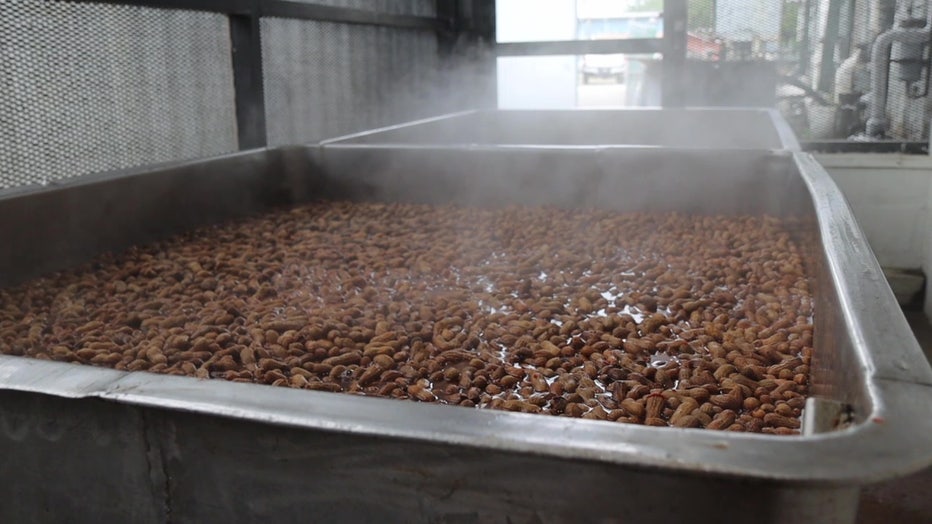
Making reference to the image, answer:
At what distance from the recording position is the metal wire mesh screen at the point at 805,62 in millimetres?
3797

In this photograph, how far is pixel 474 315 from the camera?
150 cm

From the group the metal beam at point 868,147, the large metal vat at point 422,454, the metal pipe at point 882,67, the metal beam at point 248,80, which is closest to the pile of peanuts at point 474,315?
the large metal vat at point 422,454

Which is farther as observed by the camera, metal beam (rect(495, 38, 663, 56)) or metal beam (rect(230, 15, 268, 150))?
metal beam (rect(495, 38, 663, 56))

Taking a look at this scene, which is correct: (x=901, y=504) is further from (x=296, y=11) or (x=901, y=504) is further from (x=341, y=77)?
(x=341, y=77)

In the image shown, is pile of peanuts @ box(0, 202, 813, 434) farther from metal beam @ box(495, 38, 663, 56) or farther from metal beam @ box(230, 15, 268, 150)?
metal beam @ box(495, 38, 663, 56)

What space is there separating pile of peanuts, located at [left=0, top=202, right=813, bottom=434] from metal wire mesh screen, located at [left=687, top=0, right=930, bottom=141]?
2.00 metres

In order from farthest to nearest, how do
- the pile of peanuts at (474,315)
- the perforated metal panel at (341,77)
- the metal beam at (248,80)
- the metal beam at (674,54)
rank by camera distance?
the metal beam at (674,54)
the perforated metal panel at (341,77)
the metal beam at (248,80)
the pile of peanuts at (474,315)

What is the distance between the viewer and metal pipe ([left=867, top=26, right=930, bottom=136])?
11.6ft

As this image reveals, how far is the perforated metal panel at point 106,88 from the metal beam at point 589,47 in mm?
2056

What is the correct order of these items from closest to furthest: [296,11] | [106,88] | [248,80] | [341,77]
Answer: [106,88], [248,80], [296,11], [341,77]

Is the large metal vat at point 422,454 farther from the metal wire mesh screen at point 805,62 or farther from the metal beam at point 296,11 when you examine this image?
the metal wire mesh screen at point 805,62

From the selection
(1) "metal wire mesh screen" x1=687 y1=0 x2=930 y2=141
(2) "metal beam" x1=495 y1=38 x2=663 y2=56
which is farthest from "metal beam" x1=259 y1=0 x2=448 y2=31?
(1) "metal wire mesh screen" x1=687 y1=0 x2=930 y2=141

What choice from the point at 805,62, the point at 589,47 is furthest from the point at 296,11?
the point at 805,62

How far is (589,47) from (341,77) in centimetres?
139
